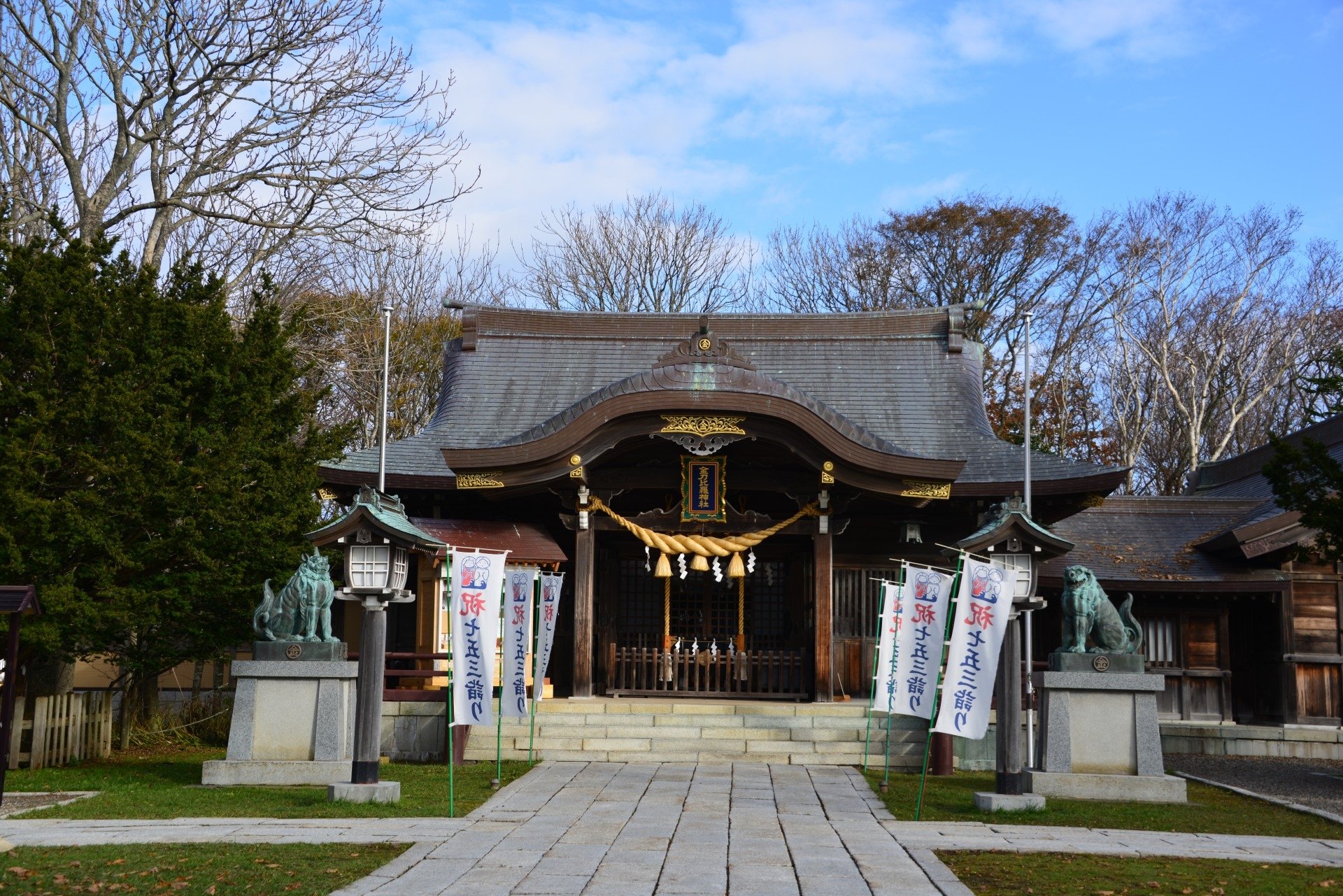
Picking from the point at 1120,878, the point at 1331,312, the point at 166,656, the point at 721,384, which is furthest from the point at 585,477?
the point at 1331,312

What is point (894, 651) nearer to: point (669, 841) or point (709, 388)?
point (669, 841)

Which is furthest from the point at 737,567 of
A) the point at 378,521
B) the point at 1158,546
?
the point at 1158,546

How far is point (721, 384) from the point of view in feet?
54.3

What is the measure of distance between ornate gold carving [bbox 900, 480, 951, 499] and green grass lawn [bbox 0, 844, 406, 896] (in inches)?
394

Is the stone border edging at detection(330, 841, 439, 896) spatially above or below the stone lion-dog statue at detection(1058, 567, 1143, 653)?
below

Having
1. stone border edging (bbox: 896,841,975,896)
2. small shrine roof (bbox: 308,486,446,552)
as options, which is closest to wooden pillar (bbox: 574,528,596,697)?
small shrine roof (bbox: 308,486,446,552)

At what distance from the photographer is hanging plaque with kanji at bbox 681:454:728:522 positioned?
1728 centimetres

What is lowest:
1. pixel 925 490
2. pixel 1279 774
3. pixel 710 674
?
pixel 1279 774

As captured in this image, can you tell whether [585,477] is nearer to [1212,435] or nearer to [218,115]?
[218,115]

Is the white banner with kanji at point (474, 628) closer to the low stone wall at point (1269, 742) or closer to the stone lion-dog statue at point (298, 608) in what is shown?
the stone lion-dog statue at point (298, 608)

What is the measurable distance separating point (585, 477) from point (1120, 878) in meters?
10.3

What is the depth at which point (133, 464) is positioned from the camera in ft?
46.5

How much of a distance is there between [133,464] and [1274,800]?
12.9 meters

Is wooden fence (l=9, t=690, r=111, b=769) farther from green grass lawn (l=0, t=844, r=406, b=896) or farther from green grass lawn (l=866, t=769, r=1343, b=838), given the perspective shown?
green grass lawn (l=866, t=769, r=1343, b=838)
